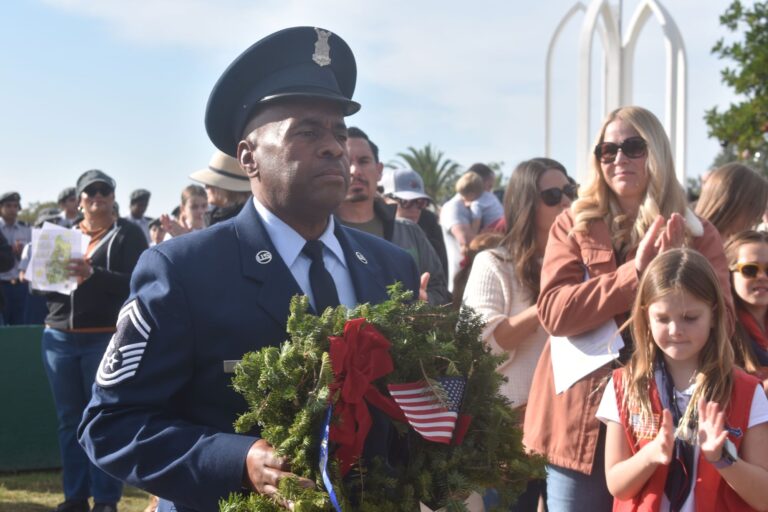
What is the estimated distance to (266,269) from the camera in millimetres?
2371

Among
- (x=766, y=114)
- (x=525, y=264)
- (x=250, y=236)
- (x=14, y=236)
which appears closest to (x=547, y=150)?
(x=766, y=114)

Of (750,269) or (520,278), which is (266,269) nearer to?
(520,278)

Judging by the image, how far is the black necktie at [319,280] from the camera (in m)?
2.40

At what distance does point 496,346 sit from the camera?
4355 mm

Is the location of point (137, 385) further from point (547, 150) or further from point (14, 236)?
point (547, 150)

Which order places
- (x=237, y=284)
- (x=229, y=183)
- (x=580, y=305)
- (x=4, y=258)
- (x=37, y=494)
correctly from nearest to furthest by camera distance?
(x=237, y=284), (x=580, y=305), (x=229, y=183), (x=37, y=494), (x=4, y=258)

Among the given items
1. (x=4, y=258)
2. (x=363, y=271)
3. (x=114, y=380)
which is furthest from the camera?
(x=4, y=258)

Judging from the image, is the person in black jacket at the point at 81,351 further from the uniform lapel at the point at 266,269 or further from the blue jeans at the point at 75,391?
the uniform lapel at the point at 266,269

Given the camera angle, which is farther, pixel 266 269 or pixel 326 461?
pixel 266 269

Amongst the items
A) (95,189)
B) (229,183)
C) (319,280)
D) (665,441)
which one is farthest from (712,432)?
(95,189)

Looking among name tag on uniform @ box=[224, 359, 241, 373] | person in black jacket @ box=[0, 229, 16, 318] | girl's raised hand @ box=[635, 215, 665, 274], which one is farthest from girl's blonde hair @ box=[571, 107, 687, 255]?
person in black jacket @ box=[0, 229, 16, 318]

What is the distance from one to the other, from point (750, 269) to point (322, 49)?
8.02 ft

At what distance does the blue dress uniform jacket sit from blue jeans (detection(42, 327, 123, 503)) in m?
4.36

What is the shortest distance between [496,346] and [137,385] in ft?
7.98
